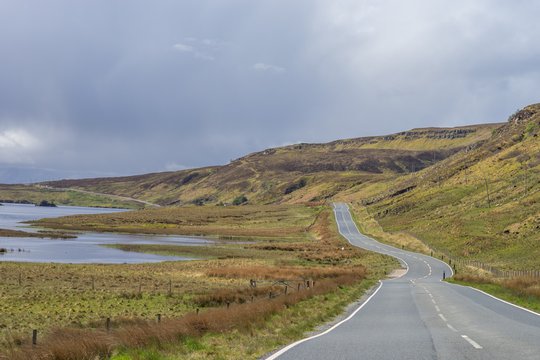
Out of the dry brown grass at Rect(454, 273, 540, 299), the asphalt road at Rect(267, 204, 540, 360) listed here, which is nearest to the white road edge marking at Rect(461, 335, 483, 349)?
the asphalt road at Rect(267, 204, 540, 360)

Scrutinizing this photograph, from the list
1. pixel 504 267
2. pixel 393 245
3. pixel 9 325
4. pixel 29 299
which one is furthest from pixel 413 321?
pixel 393 245

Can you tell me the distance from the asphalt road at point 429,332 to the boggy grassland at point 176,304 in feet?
4.56

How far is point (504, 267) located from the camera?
5928 centimetres

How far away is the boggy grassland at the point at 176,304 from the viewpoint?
13727 mm

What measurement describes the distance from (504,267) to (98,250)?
4945 cm

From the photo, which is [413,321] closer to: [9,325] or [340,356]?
[340,356]

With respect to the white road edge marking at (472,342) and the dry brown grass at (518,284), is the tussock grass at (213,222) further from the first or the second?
the white road edge marking at (472,342)

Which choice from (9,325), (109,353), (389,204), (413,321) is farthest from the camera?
(389,204)

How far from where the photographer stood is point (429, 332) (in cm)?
1688

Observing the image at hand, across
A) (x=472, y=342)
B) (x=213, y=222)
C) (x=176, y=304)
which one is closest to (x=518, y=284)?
(x=176, y=304)

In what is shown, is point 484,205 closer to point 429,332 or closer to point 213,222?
point 213,222

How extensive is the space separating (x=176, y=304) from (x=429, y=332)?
58.3 feet

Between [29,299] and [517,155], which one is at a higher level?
[517,155]

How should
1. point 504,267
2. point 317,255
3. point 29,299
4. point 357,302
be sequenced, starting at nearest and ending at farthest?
point 357,302
point 29,299
point 504,267
point 317,255
